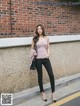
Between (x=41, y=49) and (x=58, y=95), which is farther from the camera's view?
(x=58, y=95)

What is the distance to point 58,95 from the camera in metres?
7.88

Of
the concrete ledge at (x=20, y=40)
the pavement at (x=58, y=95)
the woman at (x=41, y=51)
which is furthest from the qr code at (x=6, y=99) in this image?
the concrete ledge at (x=20, y=40)

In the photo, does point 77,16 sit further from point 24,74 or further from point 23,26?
point 24,74

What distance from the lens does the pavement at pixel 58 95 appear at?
7137 millimetres

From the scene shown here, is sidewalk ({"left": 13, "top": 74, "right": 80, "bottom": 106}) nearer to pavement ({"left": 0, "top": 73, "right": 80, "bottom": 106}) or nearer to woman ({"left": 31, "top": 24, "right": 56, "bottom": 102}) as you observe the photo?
pavement ({"left": 0, "top": 73, "right": 80, "bottom": 106})

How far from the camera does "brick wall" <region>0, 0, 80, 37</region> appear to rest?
25.6 feet

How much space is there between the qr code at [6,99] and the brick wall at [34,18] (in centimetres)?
149

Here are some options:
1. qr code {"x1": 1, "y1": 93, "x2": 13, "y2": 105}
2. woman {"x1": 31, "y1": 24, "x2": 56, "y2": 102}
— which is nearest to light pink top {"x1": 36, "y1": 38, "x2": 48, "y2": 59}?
woman {"x1": 31, "y1": 24, "x2": 56, "y2": 102}

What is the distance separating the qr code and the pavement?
10cm

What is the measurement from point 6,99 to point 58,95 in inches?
59.1

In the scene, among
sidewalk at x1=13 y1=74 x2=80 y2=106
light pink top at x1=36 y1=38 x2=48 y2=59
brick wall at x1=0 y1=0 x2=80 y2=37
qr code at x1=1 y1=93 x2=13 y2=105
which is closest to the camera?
qr code at x1=1 y1=93 x2=13 y2=105

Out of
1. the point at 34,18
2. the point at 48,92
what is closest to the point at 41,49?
the point at 48,92

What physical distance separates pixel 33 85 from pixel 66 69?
1.75 metres

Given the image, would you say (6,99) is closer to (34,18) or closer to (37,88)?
A: (37,88)
